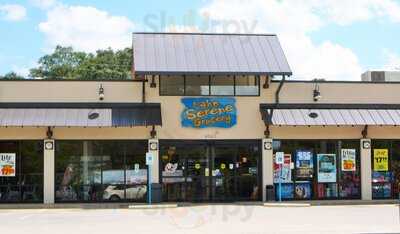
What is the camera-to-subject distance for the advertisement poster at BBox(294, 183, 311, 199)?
91.8 feet

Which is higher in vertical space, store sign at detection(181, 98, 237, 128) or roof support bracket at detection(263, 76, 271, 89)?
roof support bracket at detection(263, 76, 271, 89)

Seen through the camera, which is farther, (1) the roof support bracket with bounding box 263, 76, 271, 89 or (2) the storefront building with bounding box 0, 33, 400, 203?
(1) the roof support bracket with bounding box 263, 76, 271, 89

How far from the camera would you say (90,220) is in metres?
20.3

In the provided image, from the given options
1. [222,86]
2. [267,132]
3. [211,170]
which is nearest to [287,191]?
[267,132]

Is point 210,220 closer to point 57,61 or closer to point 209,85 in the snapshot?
point 209,85

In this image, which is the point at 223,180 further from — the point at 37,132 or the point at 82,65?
the point at 82,65

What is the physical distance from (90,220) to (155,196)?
6548 mm

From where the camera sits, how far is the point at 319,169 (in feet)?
92.3

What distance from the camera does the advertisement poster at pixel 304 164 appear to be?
1102 inches

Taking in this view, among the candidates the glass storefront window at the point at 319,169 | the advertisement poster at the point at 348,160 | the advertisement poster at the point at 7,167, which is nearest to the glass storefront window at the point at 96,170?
the advertisement poster at the point at 7,167

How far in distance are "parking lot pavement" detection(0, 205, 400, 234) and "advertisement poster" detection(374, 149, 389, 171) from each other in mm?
3158

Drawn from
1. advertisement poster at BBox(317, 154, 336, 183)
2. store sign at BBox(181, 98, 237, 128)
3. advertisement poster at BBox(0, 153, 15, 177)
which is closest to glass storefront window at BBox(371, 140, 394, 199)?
advertisement poster at BBox(317, 154, 336, 183)

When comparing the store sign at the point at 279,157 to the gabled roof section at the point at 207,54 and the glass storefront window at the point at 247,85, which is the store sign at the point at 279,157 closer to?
the glass storefront window at the point at 247,85

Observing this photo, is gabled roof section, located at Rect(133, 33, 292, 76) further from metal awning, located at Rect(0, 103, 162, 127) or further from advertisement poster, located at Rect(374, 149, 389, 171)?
advertisement poster, located at Rect(374, 149, 389, 171)
